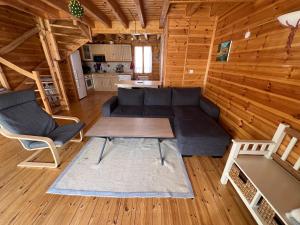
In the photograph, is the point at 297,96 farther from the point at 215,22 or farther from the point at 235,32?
the point at 215,22

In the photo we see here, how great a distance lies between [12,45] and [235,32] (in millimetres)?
4883

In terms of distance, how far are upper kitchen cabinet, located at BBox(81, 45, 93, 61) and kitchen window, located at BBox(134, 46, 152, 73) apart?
2.20 metres

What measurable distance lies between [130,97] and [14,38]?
3.27 m

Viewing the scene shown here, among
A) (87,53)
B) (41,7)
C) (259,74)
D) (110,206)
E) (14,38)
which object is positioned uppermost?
(41,7)

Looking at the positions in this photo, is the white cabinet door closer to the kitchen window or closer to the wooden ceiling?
the kitchen window

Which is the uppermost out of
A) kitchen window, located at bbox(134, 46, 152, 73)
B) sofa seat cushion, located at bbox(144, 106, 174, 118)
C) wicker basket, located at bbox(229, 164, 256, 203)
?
kitchen window, located at bbox(134, 46, 152, 73)

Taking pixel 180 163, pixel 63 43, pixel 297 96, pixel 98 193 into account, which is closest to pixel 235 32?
pixel 297 96

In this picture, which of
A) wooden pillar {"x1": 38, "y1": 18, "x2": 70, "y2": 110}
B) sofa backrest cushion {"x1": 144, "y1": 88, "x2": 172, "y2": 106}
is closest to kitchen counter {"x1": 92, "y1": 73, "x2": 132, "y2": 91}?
wooden pillar {"x1": 38, "y1": 18, "x2": 70, "y2": 110}

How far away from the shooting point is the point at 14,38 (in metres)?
3.33

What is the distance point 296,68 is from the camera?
1321 millimetres

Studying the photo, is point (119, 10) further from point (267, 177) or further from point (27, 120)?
point (267, 177)

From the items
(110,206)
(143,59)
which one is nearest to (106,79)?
(143,59)

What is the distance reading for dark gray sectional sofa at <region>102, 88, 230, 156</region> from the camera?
1.97 meters

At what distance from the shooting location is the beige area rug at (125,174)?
1.55 metres
